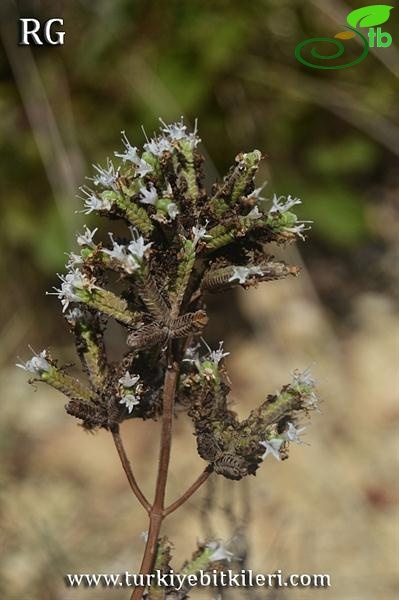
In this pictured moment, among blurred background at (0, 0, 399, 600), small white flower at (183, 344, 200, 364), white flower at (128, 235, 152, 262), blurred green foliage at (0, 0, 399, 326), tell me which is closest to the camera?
white flower at (128, 235, 152, 262)

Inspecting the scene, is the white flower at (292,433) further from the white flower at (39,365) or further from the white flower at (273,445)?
the white flower at (39,365)

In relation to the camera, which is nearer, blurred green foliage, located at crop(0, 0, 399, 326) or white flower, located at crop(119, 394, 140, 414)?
white flower, located at crop(119, 394, 140, 414)

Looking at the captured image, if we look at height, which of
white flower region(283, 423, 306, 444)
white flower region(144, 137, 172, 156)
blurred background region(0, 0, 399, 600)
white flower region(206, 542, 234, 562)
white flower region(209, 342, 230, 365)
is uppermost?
blurred background region(0, 0, 399, 600)

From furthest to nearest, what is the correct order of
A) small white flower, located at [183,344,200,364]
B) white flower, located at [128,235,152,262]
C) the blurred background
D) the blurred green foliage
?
the blurred green foliage, the blurred background, small white flower, located at [183,344,200,364], white flower, located at [128,235,152,262]

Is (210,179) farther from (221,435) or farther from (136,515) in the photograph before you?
(221,435)

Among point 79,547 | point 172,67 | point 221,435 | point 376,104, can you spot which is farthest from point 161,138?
point 376,104

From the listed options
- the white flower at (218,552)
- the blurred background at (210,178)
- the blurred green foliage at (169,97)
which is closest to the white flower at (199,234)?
the white flower at (218,552)

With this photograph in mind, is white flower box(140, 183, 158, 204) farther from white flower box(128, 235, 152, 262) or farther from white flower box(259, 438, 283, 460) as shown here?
white flower box(259, 438, 283, 460)

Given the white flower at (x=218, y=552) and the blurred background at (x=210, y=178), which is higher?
the blurred background at (x=210, y=178)

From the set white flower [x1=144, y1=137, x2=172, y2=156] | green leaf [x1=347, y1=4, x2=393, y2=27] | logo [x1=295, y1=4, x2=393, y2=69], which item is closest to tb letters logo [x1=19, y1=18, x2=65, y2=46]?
logo [x1=295, y1=4, x2=393, y2=69]
